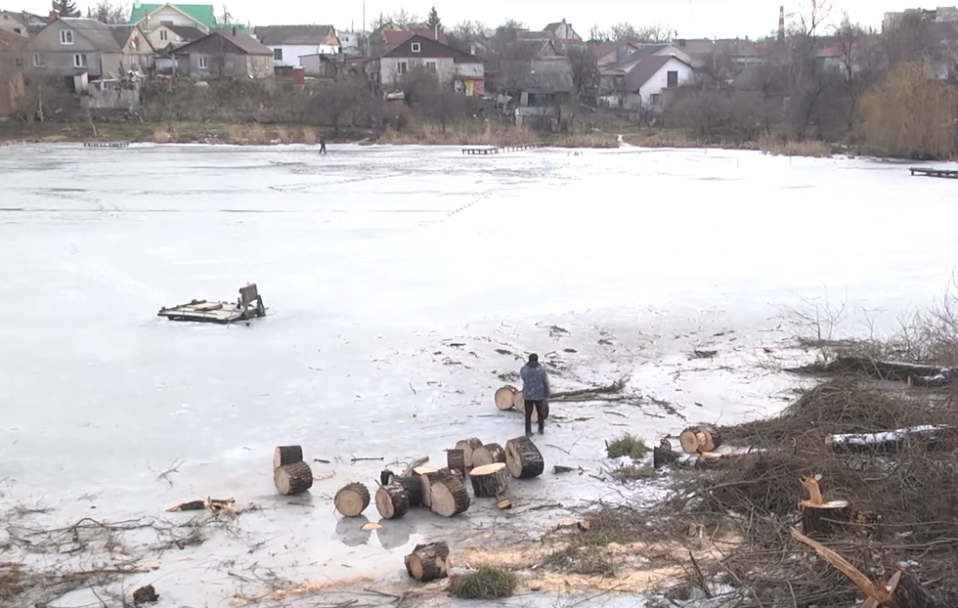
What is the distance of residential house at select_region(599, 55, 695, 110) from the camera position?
7644 cm

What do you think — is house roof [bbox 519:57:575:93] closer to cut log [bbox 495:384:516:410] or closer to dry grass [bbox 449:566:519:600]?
cut log [bbox 495:384:516:410]

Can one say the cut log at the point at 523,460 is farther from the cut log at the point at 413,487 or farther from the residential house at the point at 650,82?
the residential house at the point at 650,82

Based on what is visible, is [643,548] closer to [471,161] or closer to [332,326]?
[332,326]

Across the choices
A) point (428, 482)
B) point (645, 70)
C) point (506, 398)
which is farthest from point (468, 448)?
point (645, 70)

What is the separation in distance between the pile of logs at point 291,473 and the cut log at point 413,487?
2.44ft

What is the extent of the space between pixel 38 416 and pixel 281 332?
12.6ft

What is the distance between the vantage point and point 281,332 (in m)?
12.9

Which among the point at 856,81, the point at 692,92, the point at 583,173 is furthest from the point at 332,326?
the point at 692,92

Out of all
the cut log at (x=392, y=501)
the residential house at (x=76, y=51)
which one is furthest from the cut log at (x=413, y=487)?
the residential house at (x=76, y=51)

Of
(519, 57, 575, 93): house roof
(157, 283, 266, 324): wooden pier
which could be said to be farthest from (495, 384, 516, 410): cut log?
(519, 57, 575, 93): house roof

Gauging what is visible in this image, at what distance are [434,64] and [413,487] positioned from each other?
A: 70.4 meters

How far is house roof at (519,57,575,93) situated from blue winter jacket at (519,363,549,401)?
2598 inches

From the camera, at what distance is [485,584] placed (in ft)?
19.4

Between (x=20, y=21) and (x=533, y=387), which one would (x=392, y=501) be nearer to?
(x=533, y=387)
